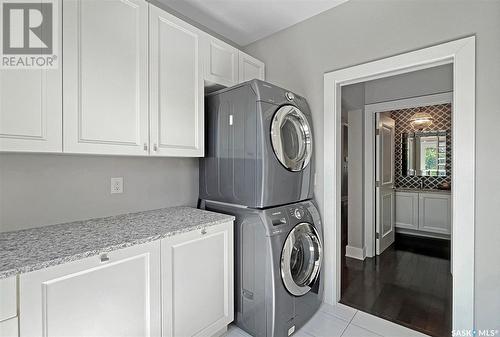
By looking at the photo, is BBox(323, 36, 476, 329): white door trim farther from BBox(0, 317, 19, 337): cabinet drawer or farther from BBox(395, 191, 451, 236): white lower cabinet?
BBox(395, 191, 451, 236): white lower cabinet

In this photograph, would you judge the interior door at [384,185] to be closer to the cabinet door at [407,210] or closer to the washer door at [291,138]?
the cabinet door at [407,210]

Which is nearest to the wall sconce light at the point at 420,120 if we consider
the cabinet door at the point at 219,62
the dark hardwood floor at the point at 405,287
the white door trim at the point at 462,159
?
the dark hardwood floor at the point at 405,287

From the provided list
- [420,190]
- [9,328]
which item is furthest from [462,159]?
[420,190]

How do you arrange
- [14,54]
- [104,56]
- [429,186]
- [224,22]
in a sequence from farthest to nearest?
[429,186], [224,22], [104,56], [14,54]

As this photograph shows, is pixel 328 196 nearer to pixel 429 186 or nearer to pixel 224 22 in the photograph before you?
pixel 224 22

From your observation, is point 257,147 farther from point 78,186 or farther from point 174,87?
point 78,186

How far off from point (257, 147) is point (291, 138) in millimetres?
411

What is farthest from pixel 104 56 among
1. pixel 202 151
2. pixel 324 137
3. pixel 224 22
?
pixel 324 137

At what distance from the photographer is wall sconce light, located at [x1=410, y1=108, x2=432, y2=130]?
4754 mm

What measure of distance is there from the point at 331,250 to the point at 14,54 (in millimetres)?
2501

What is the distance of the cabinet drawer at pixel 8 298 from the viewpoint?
0.91m

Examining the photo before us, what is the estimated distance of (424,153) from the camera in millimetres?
4809

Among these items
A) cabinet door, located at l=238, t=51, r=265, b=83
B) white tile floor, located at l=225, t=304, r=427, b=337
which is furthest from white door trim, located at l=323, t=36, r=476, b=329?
cabinet door, located at l=238, t=51, r=265, b=83

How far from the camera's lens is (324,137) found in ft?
7.57
